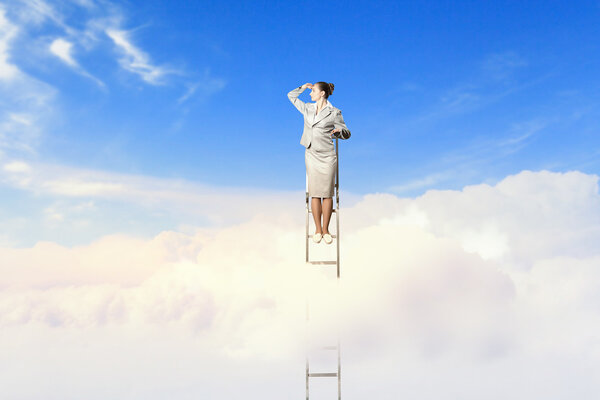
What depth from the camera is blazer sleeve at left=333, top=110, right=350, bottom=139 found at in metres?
7.25

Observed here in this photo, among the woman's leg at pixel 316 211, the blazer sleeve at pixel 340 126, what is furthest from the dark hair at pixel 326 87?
the woman's leg at pixel 316 211

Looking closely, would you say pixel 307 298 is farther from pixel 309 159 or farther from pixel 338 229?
pixel 309 159

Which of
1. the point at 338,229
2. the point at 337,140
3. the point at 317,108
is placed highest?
the point at 317,108

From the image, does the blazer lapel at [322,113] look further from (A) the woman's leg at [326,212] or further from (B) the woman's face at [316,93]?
(A) the woman's leg at [326,212]

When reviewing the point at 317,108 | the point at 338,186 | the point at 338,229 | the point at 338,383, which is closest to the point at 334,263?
the point at 338,229

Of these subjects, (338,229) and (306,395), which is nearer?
(306,395)

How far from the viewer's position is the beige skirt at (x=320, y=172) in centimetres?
726

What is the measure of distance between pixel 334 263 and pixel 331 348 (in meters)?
1.21

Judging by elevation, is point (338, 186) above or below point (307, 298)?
above

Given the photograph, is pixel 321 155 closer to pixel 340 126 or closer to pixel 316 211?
pixel 340 126

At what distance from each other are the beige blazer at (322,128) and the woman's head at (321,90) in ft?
0.65

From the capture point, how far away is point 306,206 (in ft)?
24.3

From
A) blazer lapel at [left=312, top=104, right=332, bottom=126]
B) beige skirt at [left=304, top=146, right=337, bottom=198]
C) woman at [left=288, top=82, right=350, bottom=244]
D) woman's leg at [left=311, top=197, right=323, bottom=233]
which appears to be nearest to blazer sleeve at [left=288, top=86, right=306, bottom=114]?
woman at [left=288, top=82, right=350, bottom=244]

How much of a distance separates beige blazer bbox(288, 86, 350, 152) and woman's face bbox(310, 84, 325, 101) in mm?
190
